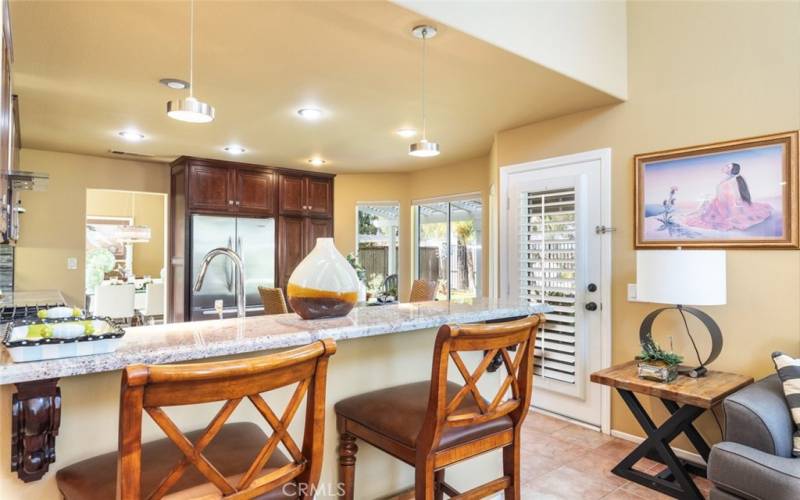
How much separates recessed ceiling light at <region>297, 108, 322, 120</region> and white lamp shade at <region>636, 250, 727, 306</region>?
8.40 feet

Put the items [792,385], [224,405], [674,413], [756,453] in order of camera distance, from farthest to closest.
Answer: [674,413]
[792,385]
[756,453]
[224,405]

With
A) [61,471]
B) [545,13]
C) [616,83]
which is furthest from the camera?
[616,83]

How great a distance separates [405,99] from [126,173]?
13.3ft

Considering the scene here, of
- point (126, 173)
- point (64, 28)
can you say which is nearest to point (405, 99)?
point (64, 28)

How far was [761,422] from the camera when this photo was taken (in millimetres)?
1926

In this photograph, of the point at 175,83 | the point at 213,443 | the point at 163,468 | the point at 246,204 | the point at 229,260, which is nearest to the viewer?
the point at 163,468

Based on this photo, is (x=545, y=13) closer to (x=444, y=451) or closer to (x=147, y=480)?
(x=444, y=451)

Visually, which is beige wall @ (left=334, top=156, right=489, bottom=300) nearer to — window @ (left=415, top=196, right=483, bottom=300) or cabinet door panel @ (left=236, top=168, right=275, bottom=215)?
window @ (left=415, top=196, right=483, bottom=300)

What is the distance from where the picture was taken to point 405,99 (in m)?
3.31

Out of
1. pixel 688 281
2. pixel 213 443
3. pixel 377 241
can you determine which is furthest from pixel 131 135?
pixel 688 281

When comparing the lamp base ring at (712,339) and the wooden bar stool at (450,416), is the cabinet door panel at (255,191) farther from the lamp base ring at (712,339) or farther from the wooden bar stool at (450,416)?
the lamp base ring at (712,339)

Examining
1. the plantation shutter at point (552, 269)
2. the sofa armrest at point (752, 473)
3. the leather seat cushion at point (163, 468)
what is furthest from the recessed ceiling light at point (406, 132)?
the leather seat cushion at point (163, 468)

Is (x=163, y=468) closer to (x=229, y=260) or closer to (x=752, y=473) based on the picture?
(x=752, y=473)

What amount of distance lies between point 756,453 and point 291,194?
5218 mm
